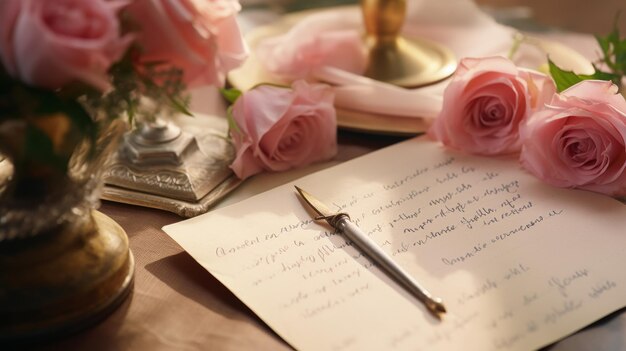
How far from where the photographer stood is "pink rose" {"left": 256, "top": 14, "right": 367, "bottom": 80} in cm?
82

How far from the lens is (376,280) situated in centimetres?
Result: 52

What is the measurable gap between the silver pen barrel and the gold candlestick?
31cm

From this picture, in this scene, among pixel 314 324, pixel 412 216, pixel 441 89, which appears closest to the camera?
pixel 314 324

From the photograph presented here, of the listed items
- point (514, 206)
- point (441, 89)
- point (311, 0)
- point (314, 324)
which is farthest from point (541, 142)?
point (311, 0)

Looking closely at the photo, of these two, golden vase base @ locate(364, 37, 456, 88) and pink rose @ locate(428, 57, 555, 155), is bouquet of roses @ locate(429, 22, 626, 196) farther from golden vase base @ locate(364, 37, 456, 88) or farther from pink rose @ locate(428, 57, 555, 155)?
golden vase base @ locate(364, 37, 456, 88)

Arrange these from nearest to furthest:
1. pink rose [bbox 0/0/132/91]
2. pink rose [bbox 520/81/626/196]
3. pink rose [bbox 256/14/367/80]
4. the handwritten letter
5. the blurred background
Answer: pink rose [bbox 0/0/132/91] → the handwritten letter → pink rose [bbox 520/81/626/196] → pink rose [bbox 256/14/367/80] → the blurred background

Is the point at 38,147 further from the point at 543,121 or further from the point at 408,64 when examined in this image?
the point at 408,64

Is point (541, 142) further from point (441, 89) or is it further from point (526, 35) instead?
point (526, 35)

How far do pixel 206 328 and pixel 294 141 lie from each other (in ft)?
0.83

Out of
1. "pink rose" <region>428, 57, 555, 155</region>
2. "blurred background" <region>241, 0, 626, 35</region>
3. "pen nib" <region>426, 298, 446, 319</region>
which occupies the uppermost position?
"pink rose" <region>428, 57, 555, 155</region>

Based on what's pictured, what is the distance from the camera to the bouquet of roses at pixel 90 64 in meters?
0.38

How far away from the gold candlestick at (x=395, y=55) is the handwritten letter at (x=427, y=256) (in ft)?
0.61

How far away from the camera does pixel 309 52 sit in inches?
32.9

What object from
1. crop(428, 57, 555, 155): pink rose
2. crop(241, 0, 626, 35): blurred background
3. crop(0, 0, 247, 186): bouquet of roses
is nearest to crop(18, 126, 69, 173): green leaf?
crop(0, 0, 247, 186): bouquet of roses
